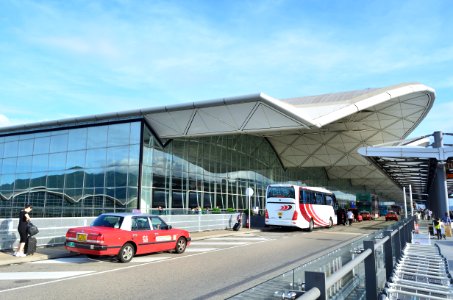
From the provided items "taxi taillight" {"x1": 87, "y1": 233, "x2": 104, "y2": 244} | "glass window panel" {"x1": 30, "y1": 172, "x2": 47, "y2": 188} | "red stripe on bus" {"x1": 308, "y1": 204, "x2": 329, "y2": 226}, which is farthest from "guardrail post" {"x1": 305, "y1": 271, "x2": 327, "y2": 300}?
"glass window panel" {"x1": 30, "y1": 172, "x2": 47, "y2": 188}

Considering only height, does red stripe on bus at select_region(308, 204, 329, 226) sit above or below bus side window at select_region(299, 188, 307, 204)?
below

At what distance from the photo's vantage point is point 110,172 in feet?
89.5

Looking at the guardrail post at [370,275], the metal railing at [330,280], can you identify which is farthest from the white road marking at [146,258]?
the guardrail post at [370,275]

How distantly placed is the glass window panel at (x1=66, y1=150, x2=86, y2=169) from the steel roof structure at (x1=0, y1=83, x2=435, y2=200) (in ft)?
7.69

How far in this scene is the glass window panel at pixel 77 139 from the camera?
95.0 feet

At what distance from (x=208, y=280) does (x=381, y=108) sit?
32.8 metres

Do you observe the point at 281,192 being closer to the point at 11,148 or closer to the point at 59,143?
the point at 59,143

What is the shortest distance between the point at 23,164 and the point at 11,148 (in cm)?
256

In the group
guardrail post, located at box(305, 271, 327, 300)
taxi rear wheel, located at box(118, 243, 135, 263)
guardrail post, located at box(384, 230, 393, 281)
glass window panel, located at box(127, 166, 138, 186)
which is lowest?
taxi rear wheel, located at box(118, 243, 135, 263)

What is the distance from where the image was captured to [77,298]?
277 inches

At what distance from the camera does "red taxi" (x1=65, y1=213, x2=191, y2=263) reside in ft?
36.2

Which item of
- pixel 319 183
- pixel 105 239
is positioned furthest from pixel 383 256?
pixel 319 183

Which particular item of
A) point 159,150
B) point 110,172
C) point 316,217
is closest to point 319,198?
point 316,217

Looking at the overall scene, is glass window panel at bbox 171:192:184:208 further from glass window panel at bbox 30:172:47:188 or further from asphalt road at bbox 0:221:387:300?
asphalt road at bbox 0:221:387:300
